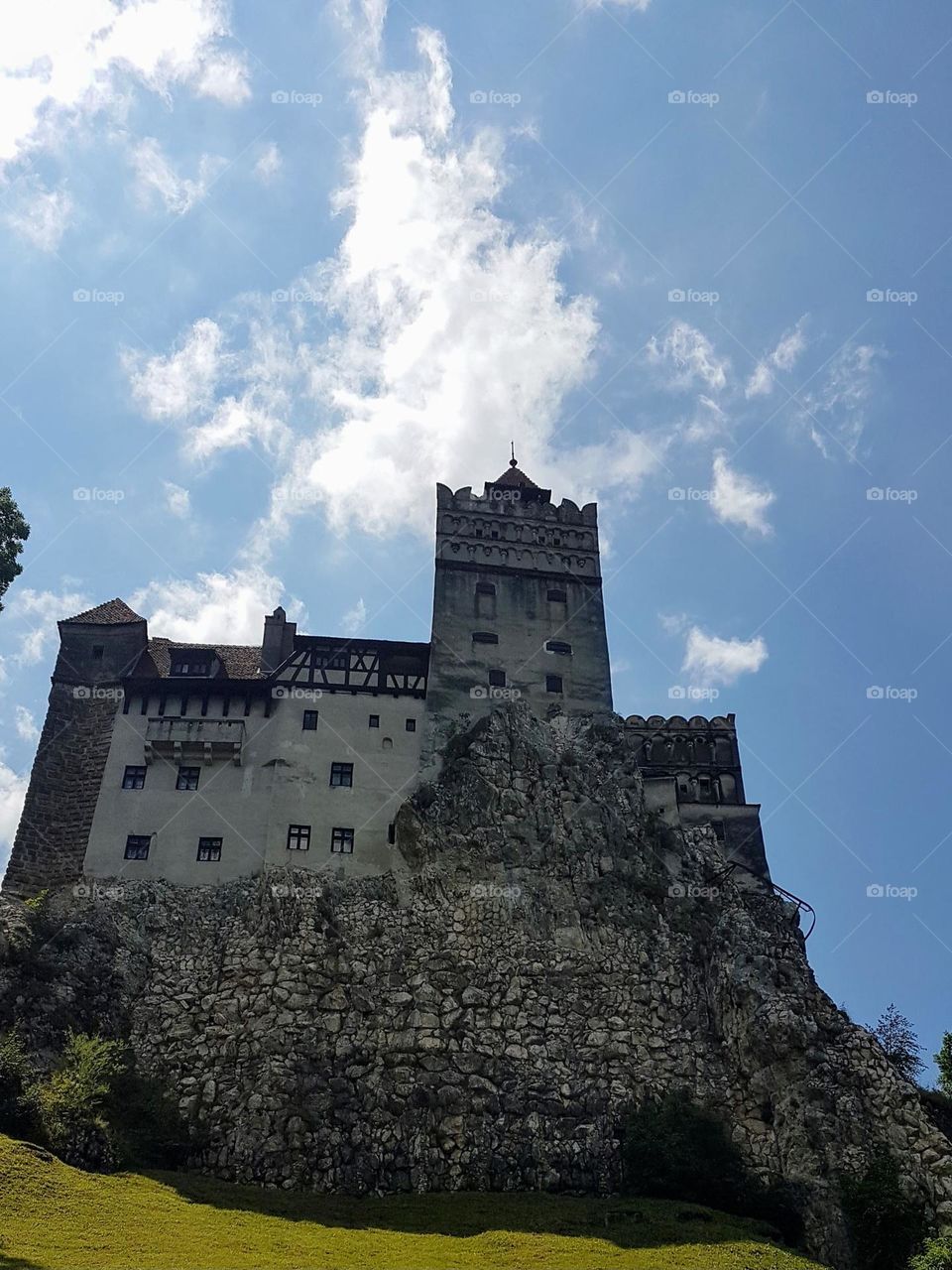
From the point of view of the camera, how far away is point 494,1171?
125 feet

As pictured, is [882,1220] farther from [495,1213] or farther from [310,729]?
[310,729]

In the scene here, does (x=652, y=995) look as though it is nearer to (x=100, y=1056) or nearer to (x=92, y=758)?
(x=100, y=1056)

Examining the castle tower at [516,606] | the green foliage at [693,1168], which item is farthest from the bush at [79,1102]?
the castle tower at [516,606]

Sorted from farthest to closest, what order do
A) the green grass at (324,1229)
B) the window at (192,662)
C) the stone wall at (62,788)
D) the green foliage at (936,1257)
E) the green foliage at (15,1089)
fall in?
the window at (192,662), the stone wall at (62,788), the green foliage at (15,1089), the green foliage at (936,1257), the green grass at (324,1229)

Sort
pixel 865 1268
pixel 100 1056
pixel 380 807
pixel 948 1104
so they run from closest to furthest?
pixel 865 1268 → pixel 100 1056 → pixel 948 1104 → pixel 380 807

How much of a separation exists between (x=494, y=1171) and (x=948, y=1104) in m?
18.3

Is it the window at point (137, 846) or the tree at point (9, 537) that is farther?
the window at point (137, 846)

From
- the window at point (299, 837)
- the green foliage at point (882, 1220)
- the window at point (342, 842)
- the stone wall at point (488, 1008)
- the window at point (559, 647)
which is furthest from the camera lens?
the window at point (559, 647)

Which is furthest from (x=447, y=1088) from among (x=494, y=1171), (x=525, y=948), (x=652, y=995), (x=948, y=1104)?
(x=948, y=1104)

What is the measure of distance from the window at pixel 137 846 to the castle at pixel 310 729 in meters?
0.05

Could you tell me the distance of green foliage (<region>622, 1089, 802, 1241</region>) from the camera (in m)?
37.1

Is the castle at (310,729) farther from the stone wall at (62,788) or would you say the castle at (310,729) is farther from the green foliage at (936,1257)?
the green foliage at (936,1257)

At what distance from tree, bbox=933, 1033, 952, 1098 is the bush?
34.4 m

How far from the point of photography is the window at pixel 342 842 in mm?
47000
